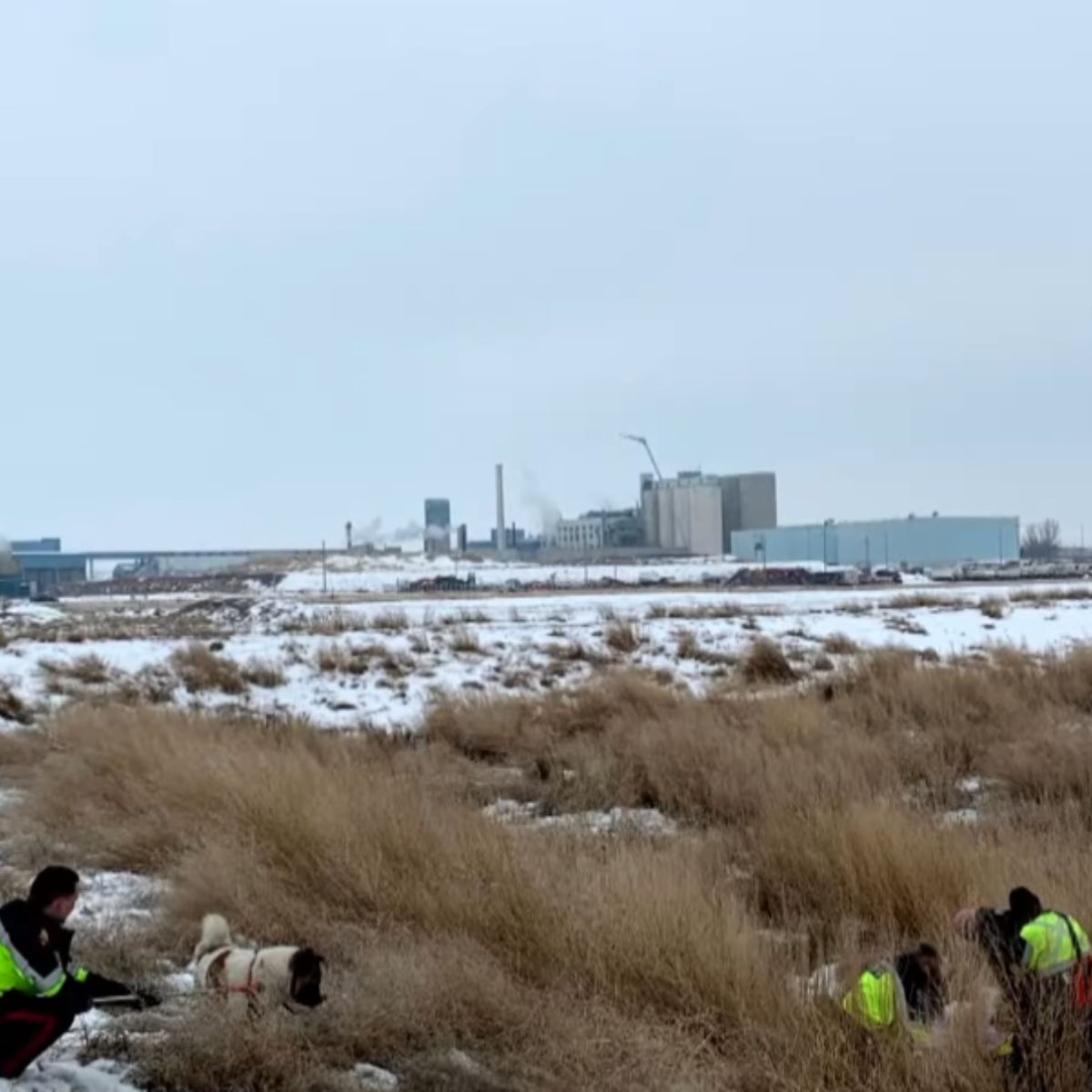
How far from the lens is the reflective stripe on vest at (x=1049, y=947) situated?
3840 millimetres

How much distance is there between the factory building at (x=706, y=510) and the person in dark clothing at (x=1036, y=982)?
5337 inches

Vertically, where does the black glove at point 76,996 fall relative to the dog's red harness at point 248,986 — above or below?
above

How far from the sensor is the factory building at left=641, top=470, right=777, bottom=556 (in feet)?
464

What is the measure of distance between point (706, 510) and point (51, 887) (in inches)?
5486

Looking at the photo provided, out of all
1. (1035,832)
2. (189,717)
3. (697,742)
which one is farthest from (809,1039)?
(189,717)

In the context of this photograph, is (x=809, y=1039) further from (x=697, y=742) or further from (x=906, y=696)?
(x=906, y=696)

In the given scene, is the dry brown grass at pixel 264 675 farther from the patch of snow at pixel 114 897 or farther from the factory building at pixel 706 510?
the factory building at pixel 706 510

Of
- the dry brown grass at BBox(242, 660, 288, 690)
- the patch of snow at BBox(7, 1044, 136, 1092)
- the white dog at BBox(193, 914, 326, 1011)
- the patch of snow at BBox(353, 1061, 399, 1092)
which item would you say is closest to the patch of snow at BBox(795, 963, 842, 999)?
the patch of snow at BBox(353, 1061, 399, 1092)

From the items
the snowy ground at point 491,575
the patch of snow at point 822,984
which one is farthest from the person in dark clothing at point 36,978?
the snowy ground at point 491,575

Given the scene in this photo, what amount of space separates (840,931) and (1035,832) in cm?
233

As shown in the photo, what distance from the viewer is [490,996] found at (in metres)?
4.45

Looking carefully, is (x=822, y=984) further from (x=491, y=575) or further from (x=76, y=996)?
(x=491, y=575)

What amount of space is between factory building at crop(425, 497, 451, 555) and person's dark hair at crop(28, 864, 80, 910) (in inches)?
5853

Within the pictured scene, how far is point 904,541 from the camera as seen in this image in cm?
12494
